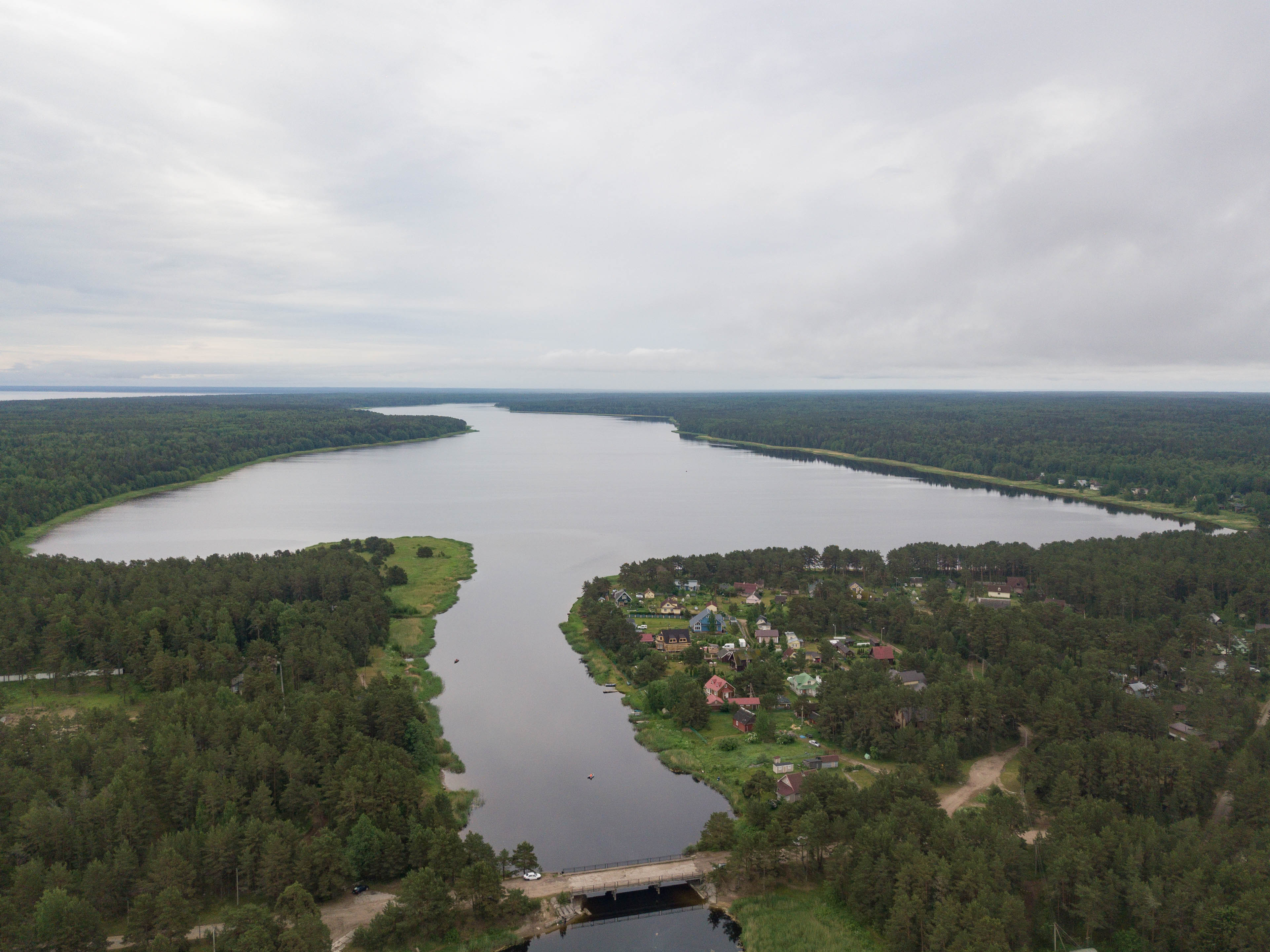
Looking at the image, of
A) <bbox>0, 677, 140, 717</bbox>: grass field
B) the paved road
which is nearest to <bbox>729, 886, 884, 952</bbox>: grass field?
the paved road

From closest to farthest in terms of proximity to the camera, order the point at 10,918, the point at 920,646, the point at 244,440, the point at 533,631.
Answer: the point at 10,918 → the point at 920,646 → the point at 533,631 → the point at 244,440

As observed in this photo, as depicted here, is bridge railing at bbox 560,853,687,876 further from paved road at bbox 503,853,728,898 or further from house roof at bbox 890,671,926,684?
house roof at bbox 890,671,926,684

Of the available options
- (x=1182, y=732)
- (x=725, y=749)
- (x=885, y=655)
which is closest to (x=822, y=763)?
(x=725, y=749)

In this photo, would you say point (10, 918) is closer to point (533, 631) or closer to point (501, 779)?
point (501, 779)

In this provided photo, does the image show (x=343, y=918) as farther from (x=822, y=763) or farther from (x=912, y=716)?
(x=912, y=716)

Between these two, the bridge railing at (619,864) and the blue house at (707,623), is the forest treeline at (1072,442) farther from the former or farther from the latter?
the bridge railing at (619,864)

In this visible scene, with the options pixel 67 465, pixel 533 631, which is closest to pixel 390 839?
pixel 533 631

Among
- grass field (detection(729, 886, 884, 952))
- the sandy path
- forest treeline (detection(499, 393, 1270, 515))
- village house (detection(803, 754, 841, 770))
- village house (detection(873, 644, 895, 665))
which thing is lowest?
grass field (detection(729, 886, 884, 952))
